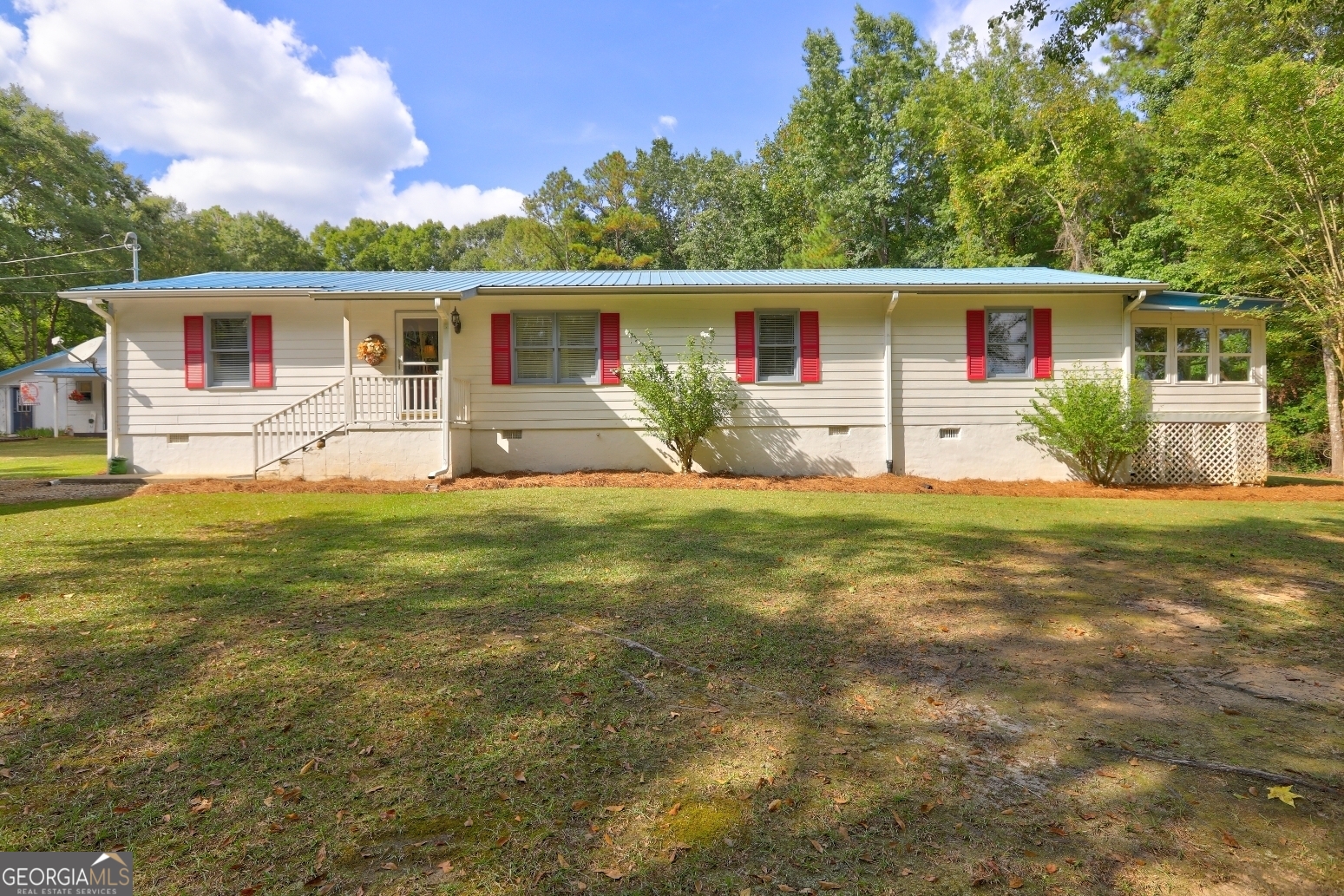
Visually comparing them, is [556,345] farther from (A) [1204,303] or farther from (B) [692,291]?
(A) [1204,303]

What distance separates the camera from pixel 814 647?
366 cm

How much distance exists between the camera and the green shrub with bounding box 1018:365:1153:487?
10727 millimetres

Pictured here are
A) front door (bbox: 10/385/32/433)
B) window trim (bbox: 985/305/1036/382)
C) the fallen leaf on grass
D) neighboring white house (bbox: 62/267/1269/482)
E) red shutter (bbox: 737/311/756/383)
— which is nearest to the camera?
the fallen leaf on grass

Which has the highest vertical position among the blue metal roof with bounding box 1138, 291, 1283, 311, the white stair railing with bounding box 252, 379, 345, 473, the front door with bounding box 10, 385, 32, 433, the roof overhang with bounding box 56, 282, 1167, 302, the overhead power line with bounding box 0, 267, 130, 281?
the overhead power line with bounding box 0, 267, 130, 281

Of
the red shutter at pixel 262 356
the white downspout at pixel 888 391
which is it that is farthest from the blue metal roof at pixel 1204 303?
the red shutter at pixel 262 356

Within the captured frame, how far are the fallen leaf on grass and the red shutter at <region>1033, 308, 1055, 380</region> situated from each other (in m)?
11.0

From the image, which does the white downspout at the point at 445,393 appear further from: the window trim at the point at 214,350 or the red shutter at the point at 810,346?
the red shutter at the point at 810,346

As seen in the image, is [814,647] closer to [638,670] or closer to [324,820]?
[638,670]

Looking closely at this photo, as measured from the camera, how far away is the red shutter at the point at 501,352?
11742 millimetres

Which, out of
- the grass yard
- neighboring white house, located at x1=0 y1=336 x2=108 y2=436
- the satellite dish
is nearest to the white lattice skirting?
the grass yard

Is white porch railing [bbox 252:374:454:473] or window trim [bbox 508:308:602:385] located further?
window trim [bbox 508:308:602:385]

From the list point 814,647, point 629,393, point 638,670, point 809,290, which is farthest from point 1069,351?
point 638,670

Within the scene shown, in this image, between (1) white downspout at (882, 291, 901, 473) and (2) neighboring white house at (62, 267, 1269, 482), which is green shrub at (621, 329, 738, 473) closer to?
(2) neighboring white house at (62, 267, 1269, 482)

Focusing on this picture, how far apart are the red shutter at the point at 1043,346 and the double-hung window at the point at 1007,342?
0.16 metres
